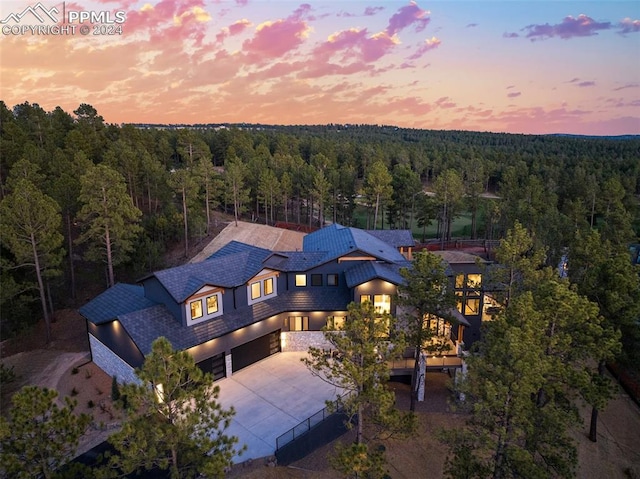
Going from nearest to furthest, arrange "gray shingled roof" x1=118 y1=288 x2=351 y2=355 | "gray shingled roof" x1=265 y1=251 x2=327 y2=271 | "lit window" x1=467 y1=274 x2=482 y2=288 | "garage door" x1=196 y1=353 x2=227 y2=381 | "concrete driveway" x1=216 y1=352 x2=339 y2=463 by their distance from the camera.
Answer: "concrete driveway" x1=216 y1=352 x2=339 y2=463 → "gray shingled roof" x1=118 y1=288 x2=351 y2=355 → "garage door" x1=196 y1=353 x2=227 y2=381 → "lit window" x1=467 y1=274 x2=482 y2=288 → "gray shingled roof" x1=265 y1=251 x2=327 y2=271

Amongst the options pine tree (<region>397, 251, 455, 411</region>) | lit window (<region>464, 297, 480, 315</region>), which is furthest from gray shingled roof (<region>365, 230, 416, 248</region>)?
pine tree (<region>397, 251, 455, 411</region>)

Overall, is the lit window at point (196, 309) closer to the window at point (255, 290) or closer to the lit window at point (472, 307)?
the window at point (255, 290)

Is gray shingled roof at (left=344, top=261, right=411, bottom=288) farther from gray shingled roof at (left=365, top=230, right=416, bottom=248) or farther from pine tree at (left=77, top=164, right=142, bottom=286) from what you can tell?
pine tree at (left=77, top=164, right=142, bottom=286)

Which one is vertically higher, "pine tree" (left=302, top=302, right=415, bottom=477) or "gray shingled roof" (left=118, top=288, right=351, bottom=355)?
"pine tree" (left=302, top=302, right=415, bottom=477)

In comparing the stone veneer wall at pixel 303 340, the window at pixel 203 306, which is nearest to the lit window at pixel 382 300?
the stone veneer wall at pixel 303 340

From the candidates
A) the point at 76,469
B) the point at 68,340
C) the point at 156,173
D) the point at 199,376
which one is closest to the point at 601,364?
the point at 199,376

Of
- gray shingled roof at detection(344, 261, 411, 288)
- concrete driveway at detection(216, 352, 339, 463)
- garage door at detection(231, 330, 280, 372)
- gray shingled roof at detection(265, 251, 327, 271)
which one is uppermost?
gray shingled roof at detection(265, 251, 327, 271)

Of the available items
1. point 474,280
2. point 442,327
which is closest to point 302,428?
point 442,327

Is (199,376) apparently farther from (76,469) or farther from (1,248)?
(1,248)

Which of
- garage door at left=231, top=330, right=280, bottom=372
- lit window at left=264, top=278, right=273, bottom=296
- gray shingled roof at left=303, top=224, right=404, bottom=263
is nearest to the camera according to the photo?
garage door at left=231, top=330, right=280, bottom=372
